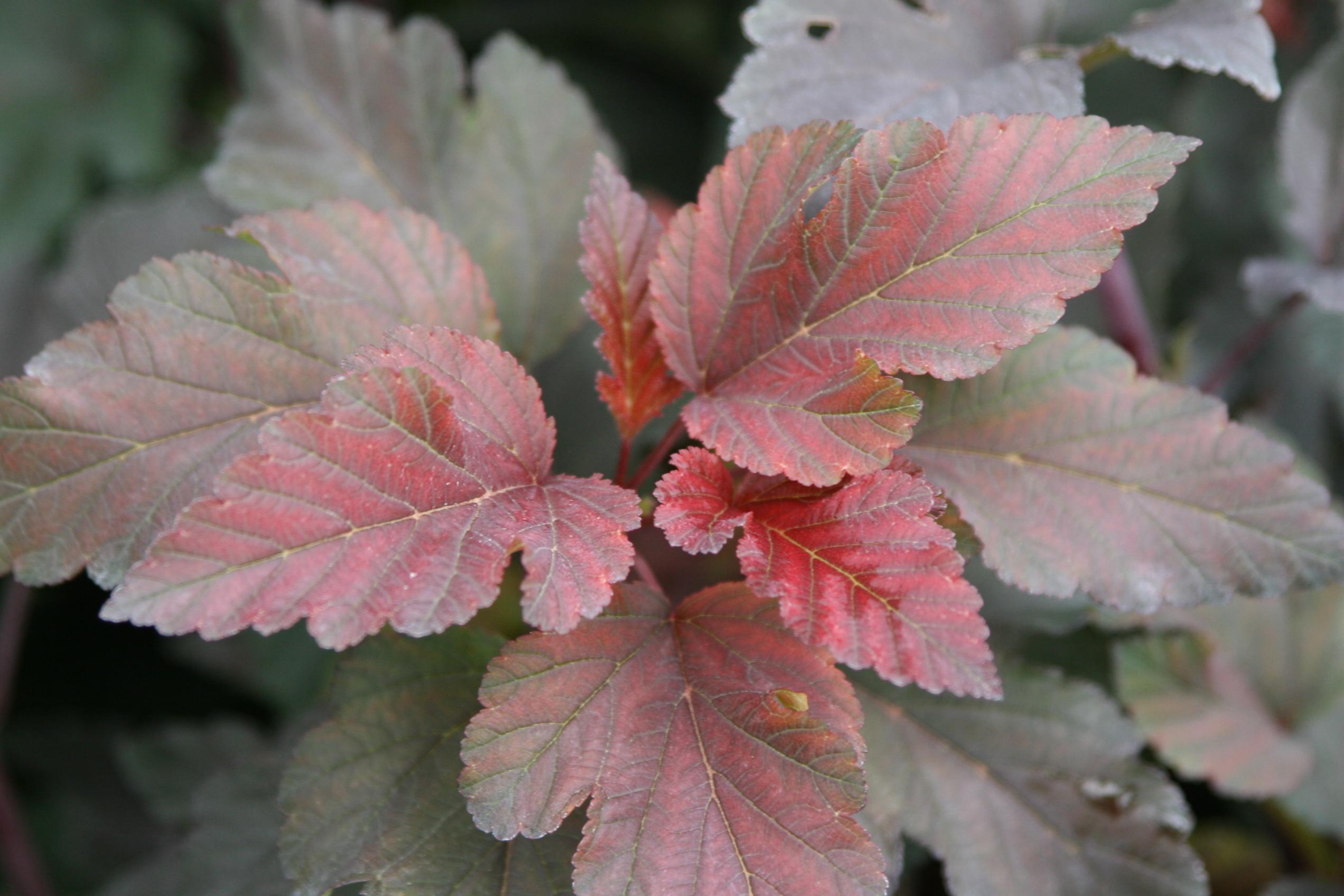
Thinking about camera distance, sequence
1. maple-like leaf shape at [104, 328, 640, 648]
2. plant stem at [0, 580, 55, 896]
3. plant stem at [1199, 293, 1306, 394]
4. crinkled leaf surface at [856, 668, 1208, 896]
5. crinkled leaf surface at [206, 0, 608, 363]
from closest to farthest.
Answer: maple-like leaf shape at [104, 328, 640, 648] → crinkled leaf surface at [856, 668, 1208, 896] → crinkled leaf surface at [206, 0, 608, 363] → plant stem at [1199, 293, 1306, 394] → plant stem at [0, 580, 55, 896]

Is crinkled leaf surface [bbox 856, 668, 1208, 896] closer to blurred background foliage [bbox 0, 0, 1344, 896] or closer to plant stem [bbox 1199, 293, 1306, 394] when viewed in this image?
blurred background foliage [bbox 0, 0, 1344, 896]

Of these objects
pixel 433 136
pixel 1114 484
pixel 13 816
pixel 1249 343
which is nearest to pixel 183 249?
pixel 433 136

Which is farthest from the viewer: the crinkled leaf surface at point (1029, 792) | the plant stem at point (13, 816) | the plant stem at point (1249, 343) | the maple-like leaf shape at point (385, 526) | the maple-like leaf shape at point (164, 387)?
the plant stem at point (13, 816)

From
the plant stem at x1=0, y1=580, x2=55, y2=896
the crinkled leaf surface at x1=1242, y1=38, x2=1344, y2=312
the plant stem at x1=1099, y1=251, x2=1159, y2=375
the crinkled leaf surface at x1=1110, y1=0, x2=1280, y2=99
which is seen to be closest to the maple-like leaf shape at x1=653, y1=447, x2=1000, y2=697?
the crinkled leaf surface at x1=1110, y1=0, x2=1280, y2=99

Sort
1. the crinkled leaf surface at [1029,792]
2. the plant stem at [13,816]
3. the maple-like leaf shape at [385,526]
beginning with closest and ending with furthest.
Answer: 1. the maple-like leaf shape at [385,526]
2. the crinkled leaf surface at [1029,792]
3. the plant stem at [13,816]

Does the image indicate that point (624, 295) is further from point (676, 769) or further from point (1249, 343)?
point (1249, 343)

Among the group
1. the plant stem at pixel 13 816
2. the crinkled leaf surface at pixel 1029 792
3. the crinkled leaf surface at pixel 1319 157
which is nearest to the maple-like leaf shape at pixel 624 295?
the crinkled leaf surface at pixel 1029 792

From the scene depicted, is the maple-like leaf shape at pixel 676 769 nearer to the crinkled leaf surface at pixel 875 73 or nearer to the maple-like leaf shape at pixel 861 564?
the maple-like leaf shape at pixel 861 564
